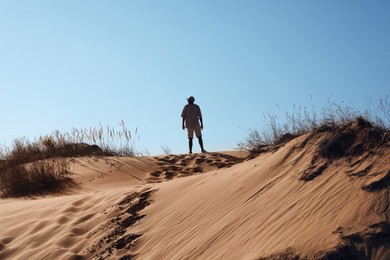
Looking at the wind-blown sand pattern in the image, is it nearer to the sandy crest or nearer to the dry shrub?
the sandy crest

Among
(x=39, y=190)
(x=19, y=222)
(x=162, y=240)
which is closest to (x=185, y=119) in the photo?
(x=39, y=190)

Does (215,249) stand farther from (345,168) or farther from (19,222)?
(19,222)

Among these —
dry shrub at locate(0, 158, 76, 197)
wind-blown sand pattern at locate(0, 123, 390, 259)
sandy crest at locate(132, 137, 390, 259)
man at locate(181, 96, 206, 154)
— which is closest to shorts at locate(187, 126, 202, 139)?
man at locate(181, 96, 206, 154)

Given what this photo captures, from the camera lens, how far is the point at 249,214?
4.55 meters

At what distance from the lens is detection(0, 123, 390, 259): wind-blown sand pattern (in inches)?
145

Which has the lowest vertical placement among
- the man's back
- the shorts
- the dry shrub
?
the dry shrub

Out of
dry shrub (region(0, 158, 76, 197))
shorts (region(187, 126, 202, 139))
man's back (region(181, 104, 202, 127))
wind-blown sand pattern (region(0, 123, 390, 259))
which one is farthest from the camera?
shorts (region(187, 126, 202, 139))

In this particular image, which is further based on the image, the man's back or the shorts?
the shorts

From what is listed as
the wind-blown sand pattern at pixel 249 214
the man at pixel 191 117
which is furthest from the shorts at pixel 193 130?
the wind-blown sand pattern at pixel 249 214

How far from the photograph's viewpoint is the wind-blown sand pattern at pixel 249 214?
12.1 ft

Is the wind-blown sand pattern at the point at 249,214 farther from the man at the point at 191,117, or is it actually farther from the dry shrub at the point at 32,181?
the man at the point at 191,117

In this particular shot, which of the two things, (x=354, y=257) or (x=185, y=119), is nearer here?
(x=354, y=257)

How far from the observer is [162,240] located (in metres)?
5.03

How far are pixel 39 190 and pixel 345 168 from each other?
735cm
